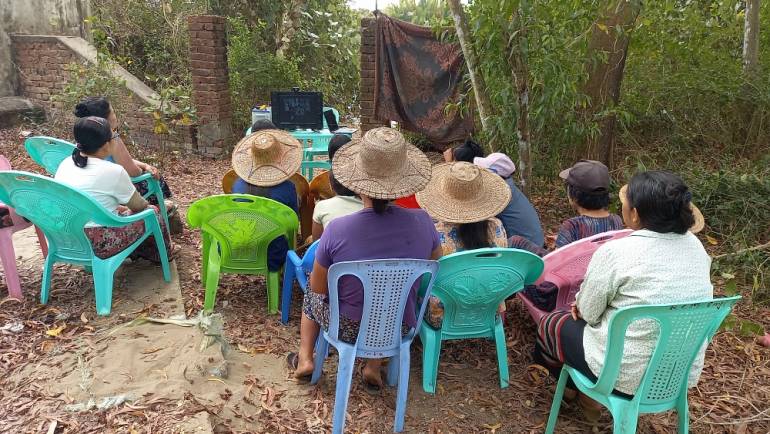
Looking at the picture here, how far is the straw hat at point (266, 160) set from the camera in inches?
144

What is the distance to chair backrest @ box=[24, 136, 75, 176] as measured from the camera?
13.7 feet

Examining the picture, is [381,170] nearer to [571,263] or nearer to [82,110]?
[571,263]

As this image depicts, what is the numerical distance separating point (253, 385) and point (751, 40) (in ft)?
21.0

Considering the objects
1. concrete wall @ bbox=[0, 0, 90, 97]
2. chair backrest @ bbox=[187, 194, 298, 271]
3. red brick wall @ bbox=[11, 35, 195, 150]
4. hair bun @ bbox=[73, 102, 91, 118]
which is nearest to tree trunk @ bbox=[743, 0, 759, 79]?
chair backrest @ bbox=[187, 194, 298, 271]

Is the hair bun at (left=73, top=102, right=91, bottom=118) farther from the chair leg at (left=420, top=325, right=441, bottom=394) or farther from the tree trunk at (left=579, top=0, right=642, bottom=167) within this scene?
the tree trunk at (left=579, top=0, right=642, bottom=167)

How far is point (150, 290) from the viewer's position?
3.70 meters

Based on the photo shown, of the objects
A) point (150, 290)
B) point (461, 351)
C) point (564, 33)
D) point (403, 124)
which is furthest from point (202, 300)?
point (403, 124)

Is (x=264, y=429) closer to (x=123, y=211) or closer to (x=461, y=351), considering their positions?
(x=461, y=351)

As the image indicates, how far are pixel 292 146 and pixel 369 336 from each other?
1.90 m

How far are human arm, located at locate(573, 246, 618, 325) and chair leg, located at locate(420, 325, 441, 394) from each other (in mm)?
765

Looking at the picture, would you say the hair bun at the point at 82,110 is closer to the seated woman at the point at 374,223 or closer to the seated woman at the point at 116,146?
the seated woman at the point at 116,146

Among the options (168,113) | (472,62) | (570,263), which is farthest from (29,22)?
(570,263)

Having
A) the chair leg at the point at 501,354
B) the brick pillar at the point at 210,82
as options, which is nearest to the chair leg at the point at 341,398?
the chair leg at the point at 501,354

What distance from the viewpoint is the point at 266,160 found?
375 cm
